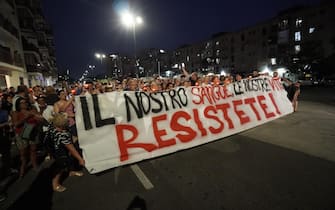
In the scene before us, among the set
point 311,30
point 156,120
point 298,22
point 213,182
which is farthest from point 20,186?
point 298,22

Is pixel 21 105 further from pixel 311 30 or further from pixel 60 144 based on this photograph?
pixel 311 30

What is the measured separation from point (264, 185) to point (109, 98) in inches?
141

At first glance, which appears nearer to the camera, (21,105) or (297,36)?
(21,105)

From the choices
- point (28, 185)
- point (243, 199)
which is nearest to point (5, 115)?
point (28, 185)

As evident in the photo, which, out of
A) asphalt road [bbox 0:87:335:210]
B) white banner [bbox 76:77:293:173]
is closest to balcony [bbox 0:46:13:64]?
asphalt road [bbox 0:87:335:210]

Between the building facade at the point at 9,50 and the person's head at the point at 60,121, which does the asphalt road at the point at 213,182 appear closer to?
the person's head at the point at 60,121

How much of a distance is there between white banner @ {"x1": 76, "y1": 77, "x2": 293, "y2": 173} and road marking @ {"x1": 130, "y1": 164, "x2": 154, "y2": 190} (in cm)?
21

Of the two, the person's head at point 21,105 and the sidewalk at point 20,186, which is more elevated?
the person's head at point 21,105

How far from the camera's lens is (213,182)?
350 centimetres

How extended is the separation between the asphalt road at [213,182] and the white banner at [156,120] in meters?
0.30

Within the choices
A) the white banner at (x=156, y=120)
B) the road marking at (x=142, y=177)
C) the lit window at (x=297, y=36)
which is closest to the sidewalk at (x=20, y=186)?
the white banner at (x=156, y=120)

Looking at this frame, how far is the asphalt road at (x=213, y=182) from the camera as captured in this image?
2.96 m

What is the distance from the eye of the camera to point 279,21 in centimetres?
4622

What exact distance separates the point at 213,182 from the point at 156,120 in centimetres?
204
